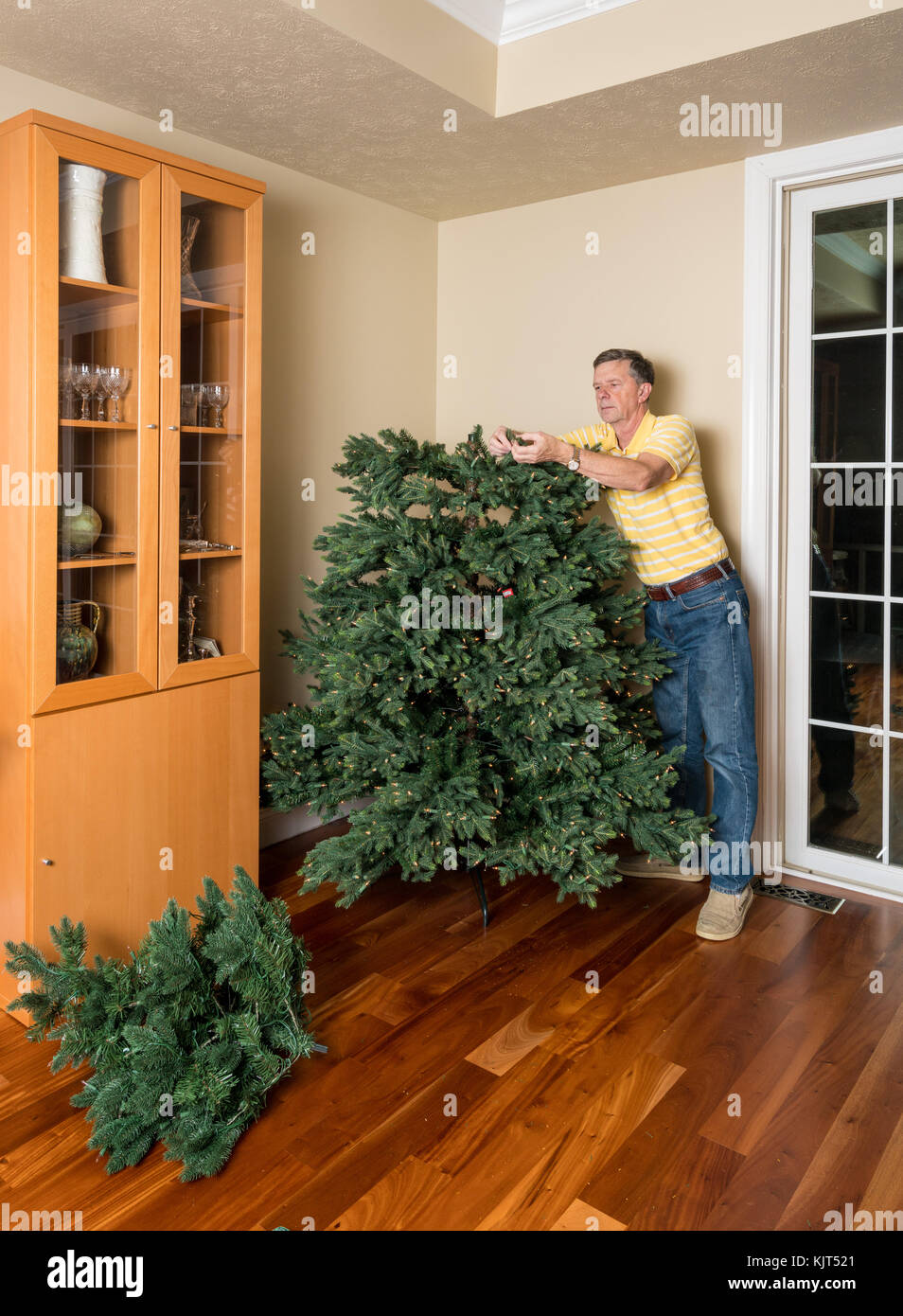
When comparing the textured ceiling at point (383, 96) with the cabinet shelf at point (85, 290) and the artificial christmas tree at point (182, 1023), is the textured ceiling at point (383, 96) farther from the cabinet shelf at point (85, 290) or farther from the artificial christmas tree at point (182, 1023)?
the artificial christmas tree at point (182, 1023)

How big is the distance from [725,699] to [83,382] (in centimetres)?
196

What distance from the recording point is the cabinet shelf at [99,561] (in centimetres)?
233

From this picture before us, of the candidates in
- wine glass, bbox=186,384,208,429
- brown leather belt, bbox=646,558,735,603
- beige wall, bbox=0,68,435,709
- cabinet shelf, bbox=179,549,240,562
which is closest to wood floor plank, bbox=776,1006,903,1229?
brown leather belt, bbox=646,558,735,603

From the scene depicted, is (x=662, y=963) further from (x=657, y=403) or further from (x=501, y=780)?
(x=657, y=403)


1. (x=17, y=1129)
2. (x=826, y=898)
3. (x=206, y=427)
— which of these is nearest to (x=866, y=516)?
(x=826, y=898)

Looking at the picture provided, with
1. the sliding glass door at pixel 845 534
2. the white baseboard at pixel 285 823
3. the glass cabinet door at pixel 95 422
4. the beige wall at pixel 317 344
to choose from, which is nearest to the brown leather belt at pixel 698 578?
the sliding glass door at pixel 845 534

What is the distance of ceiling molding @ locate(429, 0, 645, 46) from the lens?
2.59 meters

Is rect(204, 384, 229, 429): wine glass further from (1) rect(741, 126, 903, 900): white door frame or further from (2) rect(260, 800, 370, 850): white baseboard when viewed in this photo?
(1) rect(741, 126, 903, 900): white door frame

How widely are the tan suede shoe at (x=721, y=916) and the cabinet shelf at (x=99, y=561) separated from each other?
73.3 inches

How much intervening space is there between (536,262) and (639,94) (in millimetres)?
983

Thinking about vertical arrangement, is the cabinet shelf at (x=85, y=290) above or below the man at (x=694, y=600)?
above

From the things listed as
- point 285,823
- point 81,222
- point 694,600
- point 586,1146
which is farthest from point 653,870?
point 81,222

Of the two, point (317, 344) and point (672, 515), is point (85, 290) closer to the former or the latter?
point (317, 344)

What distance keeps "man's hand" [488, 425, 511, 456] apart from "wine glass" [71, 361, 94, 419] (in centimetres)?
107
